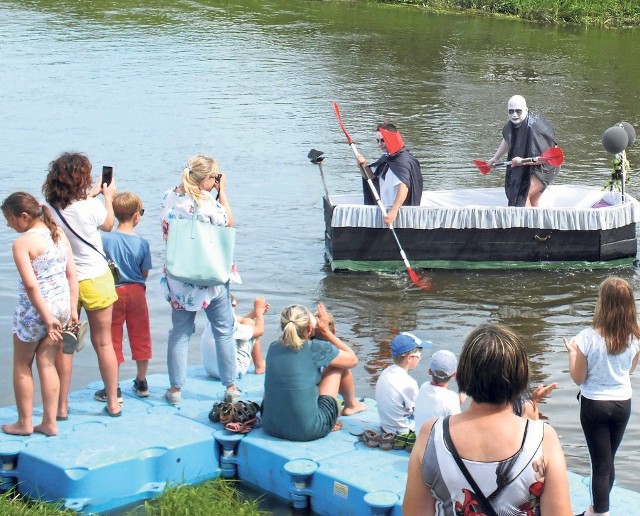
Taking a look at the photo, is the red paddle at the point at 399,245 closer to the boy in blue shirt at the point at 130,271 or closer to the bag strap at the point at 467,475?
the boy in blue shirt at the point at 130,271

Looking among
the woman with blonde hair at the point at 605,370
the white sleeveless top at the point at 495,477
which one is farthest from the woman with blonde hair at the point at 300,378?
the white sleeveless top at the point at 495,477

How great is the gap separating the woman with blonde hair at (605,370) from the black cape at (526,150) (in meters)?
6.77

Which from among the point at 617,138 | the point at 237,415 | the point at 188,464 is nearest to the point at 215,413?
the point at 237,415

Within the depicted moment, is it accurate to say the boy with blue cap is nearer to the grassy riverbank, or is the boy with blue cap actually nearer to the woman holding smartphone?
the woman holding smartphone

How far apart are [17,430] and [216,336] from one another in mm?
1375

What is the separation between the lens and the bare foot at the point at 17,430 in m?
6.80

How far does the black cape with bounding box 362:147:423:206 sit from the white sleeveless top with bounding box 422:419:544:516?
790 centimetres

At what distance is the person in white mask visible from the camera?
12.1 m

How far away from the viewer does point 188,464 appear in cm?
681

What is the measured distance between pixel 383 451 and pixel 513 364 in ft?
11.0

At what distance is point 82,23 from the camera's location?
3269cm

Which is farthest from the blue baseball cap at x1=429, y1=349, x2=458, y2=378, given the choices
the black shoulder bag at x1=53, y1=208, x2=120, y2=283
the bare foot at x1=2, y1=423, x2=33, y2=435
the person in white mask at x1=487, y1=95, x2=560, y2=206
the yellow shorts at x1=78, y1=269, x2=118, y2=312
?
the person in white mask at x1=487, y1=95, x2=560, y2=206

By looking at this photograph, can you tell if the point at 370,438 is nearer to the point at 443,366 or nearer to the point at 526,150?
the point at 443,366

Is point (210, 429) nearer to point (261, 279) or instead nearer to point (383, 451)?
point (383, 451)
